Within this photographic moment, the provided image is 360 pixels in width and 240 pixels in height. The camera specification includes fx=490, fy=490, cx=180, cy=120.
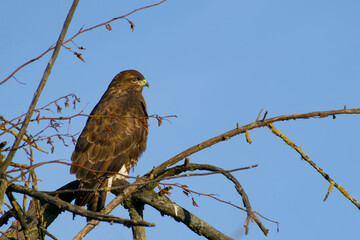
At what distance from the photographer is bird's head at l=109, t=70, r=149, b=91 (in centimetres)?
827

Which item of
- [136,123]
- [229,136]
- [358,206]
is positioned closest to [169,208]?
[229,136]

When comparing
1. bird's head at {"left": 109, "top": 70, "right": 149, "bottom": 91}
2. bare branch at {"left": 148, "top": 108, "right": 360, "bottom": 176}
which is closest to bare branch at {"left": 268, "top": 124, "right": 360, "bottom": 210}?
bare branch at {"left": 148, "top": 108, "right": 360, "bottom": 176}

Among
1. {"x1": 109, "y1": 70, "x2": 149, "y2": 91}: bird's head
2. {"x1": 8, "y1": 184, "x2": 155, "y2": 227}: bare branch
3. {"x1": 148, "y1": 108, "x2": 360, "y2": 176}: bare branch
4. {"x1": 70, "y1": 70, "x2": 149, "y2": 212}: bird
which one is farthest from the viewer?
{"x1": 109, "y1": 70, "x2": 149, "y2": 91}: bird's head

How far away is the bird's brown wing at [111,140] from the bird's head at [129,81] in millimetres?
645

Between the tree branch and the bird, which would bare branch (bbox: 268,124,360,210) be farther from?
the bird

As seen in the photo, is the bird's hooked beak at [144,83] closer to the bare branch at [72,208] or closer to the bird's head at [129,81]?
the bird's head at [129,81]

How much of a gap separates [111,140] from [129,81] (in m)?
1.69

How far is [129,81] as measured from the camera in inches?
329

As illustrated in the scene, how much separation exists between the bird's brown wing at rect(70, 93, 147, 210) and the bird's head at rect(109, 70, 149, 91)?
645mm

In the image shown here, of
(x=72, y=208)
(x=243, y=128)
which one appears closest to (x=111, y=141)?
(x=243, y=128)

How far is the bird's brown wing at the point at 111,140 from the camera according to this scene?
6.71 metres

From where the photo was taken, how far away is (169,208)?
16.1 ft

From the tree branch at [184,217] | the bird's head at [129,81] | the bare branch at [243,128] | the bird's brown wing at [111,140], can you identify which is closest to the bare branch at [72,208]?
the bare branch at [243,128]

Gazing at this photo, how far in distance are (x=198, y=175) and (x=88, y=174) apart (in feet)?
11.6
